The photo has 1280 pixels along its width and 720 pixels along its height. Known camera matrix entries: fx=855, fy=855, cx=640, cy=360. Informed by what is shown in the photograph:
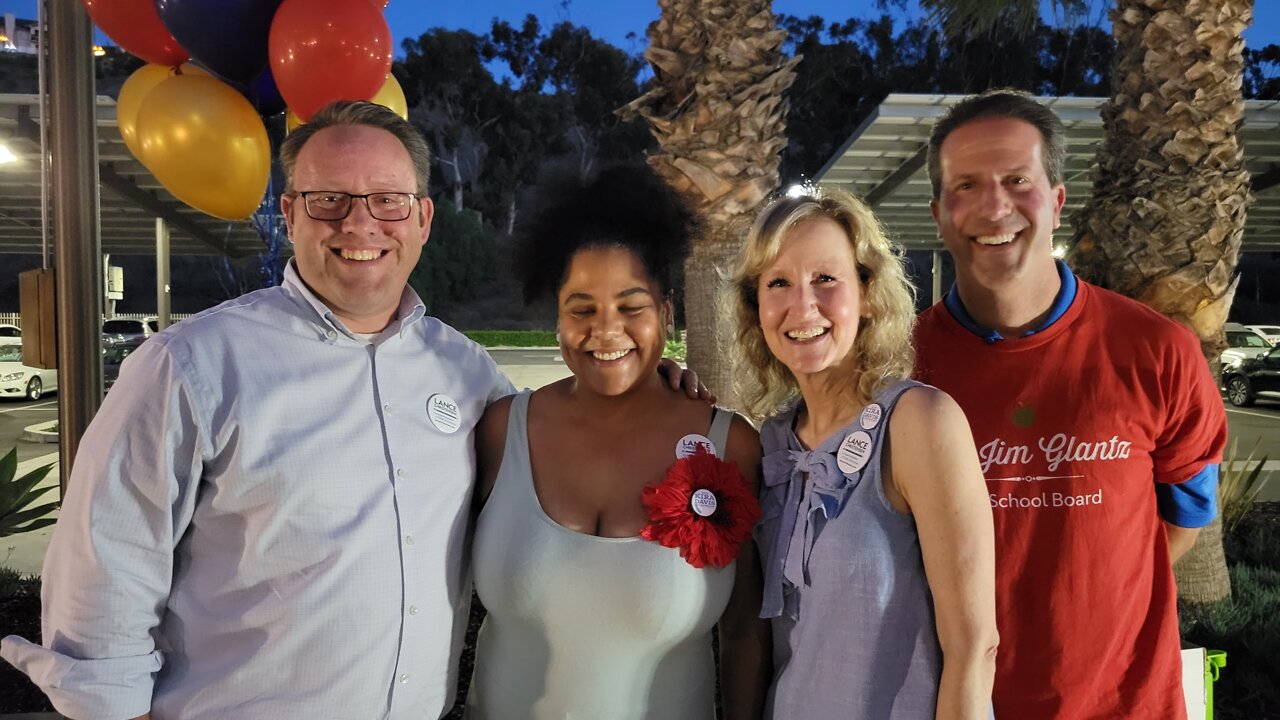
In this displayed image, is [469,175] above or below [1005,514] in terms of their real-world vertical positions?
above

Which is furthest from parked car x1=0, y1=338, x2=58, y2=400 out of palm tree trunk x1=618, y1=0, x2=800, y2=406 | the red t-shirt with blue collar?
the red t-shirt with blue collar

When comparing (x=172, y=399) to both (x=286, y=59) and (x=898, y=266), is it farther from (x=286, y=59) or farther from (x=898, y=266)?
(x=286, y=59)

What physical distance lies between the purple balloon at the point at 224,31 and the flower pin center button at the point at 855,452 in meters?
3.39

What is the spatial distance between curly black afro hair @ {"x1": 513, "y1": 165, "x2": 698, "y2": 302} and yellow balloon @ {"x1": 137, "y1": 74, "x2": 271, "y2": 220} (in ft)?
8.18

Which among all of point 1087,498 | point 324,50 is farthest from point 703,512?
point 324,50

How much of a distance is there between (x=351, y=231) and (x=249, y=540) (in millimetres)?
700

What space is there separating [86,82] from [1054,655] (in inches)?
179

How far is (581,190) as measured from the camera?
2.25 metres

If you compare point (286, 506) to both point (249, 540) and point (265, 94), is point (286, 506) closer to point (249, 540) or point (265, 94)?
point (249, 540)

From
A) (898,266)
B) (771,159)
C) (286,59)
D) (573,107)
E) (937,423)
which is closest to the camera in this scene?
(937,423)

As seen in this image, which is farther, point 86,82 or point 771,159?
point 771,159

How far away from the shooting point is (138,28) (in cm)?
400

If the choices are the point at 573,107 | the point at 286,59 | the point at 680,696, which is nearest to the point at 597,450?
the point at 680,696

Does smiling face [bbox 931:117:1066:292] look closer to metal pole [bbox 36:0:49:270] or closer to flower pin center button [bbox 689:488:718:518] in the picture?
flower pin center button [bbox 689:488:718:518]
